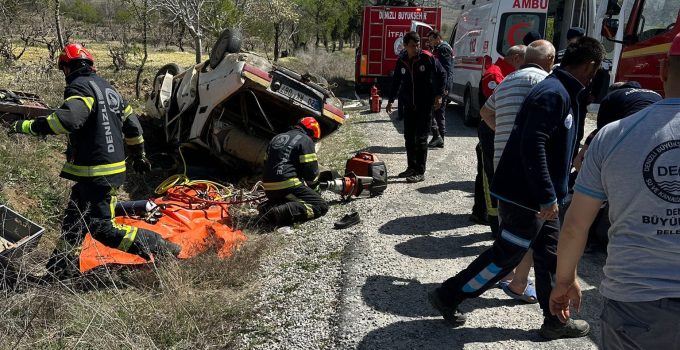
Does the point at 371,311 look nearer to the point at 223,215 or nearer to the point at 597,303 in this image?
the point at 597,303

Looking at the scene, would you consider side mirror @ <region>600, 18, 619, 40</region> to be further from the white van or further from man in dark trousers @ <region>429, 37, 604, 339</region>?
man in dark trousers @ <region>429, 37, 604, 339</region>

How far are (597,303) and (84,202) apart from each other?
150 inches

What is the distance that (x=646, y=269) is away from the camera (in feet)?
5.84

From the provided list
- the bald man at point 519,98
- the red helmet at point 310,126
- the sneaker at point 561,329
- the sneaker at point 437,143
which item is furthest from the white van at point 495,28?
the sneaker at point 561,329

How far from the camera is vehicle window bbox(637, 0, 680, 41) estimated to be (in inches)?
224

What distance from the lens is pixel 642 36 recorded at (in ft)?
20.0

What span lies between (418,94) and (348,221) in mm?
1995

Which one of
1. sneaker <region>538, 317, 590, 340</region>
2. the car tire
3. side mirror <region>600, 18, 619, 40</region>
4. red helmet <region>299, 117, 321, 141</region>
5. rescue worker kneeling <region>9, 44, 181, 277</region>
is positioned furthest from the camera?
the car tire

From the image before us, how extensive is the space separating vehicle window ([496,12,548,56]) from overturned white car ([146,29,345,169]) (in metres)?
3.55

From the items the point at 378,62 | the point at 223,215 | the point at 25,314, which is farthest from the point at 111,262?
the point at 378,62

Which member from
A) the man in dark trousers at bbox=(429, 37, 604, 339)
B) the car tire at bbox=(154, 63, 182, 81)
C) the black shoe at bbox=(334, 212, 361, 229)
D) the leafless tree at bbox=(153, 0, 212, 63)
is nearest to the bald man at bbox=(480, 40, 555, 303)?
the man in dark trousers at bbox=(429, 37, 604, 339)

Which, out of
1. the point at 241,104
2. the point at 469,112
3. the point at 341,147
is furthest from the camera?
the point at 469,112

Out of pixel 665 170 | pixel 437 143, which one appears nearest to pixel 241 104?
pixel 437 143

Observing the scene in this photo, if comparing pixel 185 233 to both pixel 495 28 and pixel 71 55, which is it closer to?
pixel 71 55
